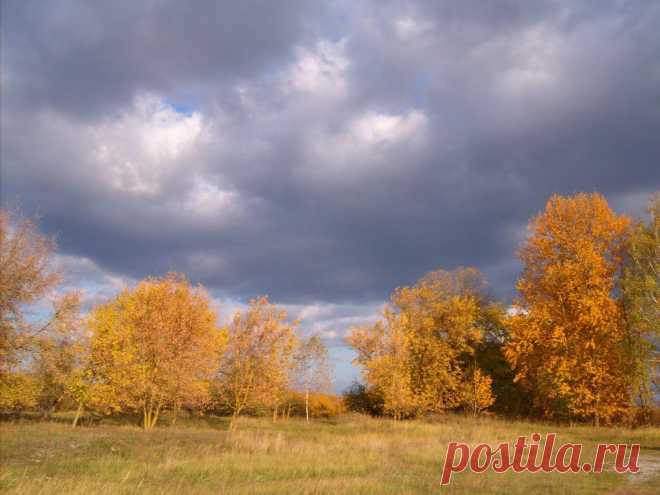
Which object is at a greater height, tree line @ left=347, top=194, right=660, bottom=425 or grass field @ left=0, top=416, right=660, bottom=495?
tree line @ left=347, top=194, right=660, bottom=425

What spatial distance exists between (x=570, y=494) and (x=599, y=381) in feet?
91.9

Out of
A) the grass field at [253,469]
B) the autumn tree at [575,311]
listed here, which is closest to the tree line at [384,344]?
the autumn tree at [575,311]

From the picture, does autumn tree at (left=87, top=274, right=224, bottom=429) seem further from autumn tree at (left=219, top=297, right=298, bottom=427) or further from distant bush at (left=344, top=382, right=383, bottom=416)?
distant bush at (left=344, top=382, right=383, bottom=416)

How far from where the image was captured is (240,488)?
13531mm

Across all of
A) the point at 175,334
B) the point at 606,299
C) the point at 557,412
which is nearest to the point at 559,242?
the point at 606,299

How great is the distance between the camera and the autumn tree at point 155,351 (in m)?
35.4

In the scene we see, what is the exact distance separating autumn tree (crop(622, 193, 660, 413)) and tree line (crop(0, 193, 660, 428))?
114mm

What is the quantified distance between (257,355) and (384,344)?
1219 cm

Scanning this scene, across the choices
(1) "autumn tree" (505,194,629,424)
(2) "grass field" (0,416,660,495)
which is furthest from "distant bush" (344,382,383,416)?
(2) "grass field" (0,416,660,495)

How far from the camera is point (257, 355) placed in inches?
1582

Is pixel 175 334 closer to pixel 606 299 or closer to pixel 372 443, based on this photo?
pixel 372 443

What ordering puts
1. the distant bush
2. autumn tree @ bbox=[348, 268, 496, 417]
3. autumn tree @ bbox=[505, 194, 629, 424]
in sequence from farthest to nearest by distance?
the distant bush
autumn tree @ bbox=[348, 268, 496, 417]
autumn tree @ bbox=[505, 194, 629, 424]

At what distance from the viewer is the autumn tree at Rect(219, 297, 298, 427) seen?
3975 centimetres

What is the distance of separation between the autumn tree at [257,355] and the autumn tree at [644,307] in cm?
2394
